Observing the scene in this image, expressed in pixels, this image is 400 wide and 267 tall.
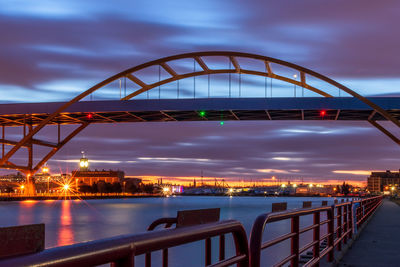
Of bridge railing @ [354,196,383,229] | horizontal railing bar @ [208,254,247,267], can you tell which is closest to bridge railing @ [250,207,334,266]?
horizontal railing bar @ [208,254,247,267]

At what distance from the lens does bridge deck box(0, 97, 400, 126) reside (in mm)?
66188

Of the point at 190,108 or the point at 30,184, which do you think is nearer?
the point at 190,108

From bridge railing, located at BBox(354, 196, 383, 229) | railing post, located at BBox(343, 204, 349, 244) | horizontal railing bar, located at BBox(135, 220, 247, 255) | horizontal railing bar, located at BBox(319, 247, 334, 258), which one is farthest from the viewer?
bridge railing, located at BBox(354, 196, 383, 229)

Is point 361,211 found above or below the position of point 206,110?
below

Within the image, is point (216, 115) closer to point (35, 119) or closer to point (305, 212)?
point (35, 119)

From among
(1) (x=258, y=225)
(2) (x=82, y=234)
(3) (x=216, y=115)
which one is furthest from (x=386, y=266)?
(3) (x=216, y=115)

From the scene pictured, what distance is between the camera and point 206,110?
70750mm

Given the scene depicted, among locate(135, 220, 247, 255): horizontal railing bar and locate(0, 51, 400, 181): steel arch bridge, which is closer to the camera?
locate(135, 220, 247, 255): horizontal railing bar

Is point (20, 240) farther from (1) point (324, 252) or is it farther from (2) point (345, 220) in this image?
(2) point (345, 220)

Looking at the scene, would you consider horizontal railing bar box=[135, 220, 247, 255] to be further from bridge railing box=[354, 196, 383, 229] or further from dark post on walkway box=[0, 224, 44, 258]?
bridge railing box=[354, 196, 383, 229]

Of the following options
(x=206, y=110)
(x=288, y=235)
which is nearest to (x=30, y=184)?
(x=206, y=110)

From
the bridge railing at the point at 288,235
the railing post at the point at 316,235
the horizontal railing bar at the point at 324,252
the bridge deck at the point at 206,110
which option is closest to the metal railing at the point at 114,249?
the bridge railing at the point at 288,235

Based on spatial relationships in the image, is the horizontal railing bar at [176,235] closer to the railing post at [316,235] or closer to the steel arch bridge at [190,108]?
the railing post at [316,235]

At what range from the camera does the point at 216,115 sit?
248 feet
